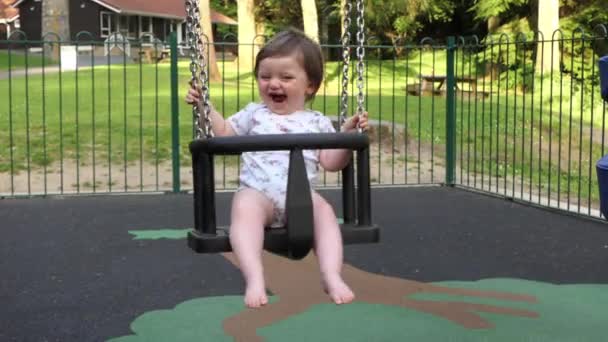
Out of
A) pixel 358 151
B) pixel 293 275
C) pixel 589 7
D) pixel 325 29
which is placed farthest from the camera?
pixel 325 29

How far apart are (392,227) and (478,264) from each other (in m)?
1.30

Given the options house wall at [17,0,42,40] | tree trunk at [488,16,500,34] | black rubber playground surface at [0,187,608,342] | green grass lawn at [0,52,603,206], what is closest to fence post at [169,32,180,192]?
green grass lawn at [0,52,603,206]

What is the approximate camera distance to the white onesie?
3.22 m

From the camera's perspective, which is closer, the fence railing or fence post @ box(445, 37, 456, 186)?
the fence railing

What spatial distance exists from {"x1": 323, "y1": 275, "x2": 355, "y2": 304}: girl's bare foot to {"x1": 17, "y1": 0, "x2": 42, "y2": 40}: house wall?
1723 inches

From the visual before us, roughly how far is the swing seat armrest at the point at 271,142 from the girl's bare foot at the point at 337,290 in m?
0.46

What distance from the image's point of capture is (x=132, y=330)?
3.92 meters

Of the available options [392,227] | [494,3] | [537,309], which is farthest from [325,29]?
[537,309]

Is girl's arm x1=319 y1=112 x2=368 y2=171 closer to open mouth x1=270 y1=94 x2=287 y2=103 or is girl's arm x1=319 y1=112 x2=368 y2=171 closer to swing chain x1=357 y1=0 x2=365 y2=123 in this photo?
swing chain x1=357 y1=0 x2=365 y2=123

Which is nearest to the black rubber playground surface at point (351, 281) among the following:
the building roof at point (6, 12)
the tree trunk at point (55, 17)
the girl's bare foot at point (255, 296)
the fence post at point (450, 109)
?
the girl's bare foot at point (255, 296)

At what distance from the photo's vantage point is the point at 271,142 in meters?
2.86

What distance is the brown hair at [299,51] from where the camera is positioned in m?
3.20

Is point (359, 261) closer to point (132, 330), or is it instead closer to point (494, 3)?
point (132, 330)

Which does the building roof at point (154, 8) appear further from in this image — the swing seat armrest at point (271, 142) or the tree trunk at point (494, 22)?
the swing seat armrest at point (271, 142)
